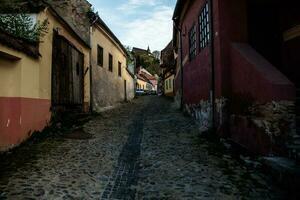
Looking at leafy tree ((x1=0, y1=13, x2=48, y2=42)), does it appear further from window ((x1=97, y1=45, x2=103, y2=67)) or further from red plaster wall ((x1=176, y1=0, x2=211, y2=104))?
window ((x1=97, y1=45, x2=103, y2=67))

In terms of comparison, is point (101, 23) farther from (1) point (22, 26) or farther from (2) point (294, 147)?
(2) point (294, 147)

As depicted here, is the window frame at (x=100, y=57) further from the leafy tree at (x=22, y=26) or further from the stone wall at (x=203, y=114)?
the leafy tree at (x=22, y=26)

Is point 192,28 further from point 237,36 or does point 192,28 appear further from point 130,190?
point 130,190

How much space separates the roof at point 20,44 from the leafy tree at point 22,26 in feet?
0.84

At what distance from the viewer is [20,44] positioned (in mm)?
7578

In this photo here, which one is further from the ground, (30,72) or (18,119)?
(30,72)

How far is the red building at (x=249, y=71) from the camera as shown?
5.47 m

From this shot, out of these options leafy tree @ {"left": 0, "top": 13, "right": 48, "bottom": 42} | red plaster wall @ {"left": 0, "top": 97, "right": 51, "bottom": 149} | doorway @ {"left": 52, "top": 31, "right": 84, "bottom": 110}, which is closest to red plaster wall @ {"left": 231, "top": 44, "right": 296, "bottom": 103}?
red plaster wall @ {"left": 0, "top": 97, "right": 51, "bottom": 149}

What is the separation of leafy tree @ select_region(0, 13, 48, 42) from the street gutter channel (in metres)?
3.95

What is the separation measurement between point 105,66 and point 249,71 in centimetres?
1268

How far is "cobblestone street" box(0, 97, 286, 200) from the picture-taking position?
4805 mm

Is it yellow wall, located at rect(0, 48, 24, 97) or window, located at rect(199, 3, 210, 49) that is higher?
window, located at rect(199, 3, 210, 49)

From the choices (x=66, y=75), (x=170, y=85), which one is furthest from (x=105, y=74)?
(x=170, y=85)

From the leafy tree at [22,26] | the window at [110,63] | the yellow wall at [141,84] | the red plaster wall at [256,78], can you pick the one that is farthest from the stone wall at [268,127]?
the yellow wall at [141,84]
